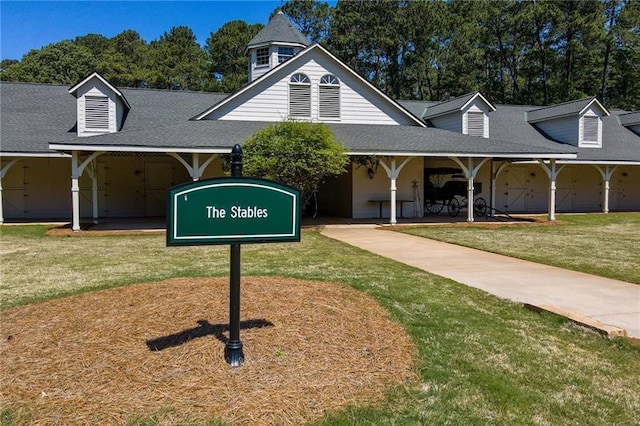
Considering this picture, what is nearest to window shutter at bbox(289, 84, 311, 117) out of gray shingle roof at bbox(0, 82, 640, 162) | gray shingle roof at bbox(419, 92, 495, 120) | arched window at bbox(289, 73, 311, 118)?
arched window at bbox(289, 73, 311, 118)

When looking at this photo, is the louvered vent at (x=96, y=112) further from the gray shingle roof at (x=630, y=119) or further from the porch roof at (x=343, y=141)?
the gray shingle roof at (x=630, y=119)

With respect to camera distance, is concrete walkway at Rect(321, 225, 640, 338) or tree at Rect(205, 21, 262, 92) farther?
tree at Rect(205, 21, 262, 92)

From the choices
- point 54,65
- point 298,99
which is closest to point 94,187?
point 298,99

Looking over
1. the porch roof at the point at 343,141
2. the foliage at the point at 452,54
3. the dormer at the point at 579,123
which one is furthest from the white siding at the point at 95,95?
the foliage at the point at 452,54

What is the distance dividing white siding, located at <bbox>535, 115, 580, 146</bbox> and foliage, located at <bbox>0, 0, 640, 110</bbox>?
1436 centimetres

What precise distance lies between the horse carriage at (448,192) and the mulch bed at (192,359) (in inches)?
605

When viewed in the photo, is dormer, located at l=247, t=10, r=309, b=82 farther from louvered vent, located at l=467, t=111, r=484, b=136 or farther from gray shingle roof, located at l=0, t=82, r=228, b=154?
louvered vent, located at l=467, t=111, r=484, b=136

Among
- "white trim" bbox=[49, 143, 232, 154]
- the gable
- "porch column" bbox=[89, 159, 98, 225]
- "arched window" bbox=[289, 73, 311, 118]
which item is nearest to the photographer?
"white trim" bbox=[49, 143, 232, 154]

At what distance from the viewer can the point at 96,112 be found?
1688 cm

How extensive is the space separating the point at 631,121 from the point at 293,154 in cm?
2317

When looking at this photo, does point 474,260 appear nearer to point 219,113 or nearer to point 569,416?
point 569,416

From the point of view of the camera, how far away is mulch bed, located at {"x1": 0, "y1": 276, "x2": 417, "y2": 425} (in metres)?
3.09

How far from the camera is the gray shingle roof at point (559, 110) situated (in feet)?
74.3

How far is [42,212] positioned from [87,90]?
574cm
